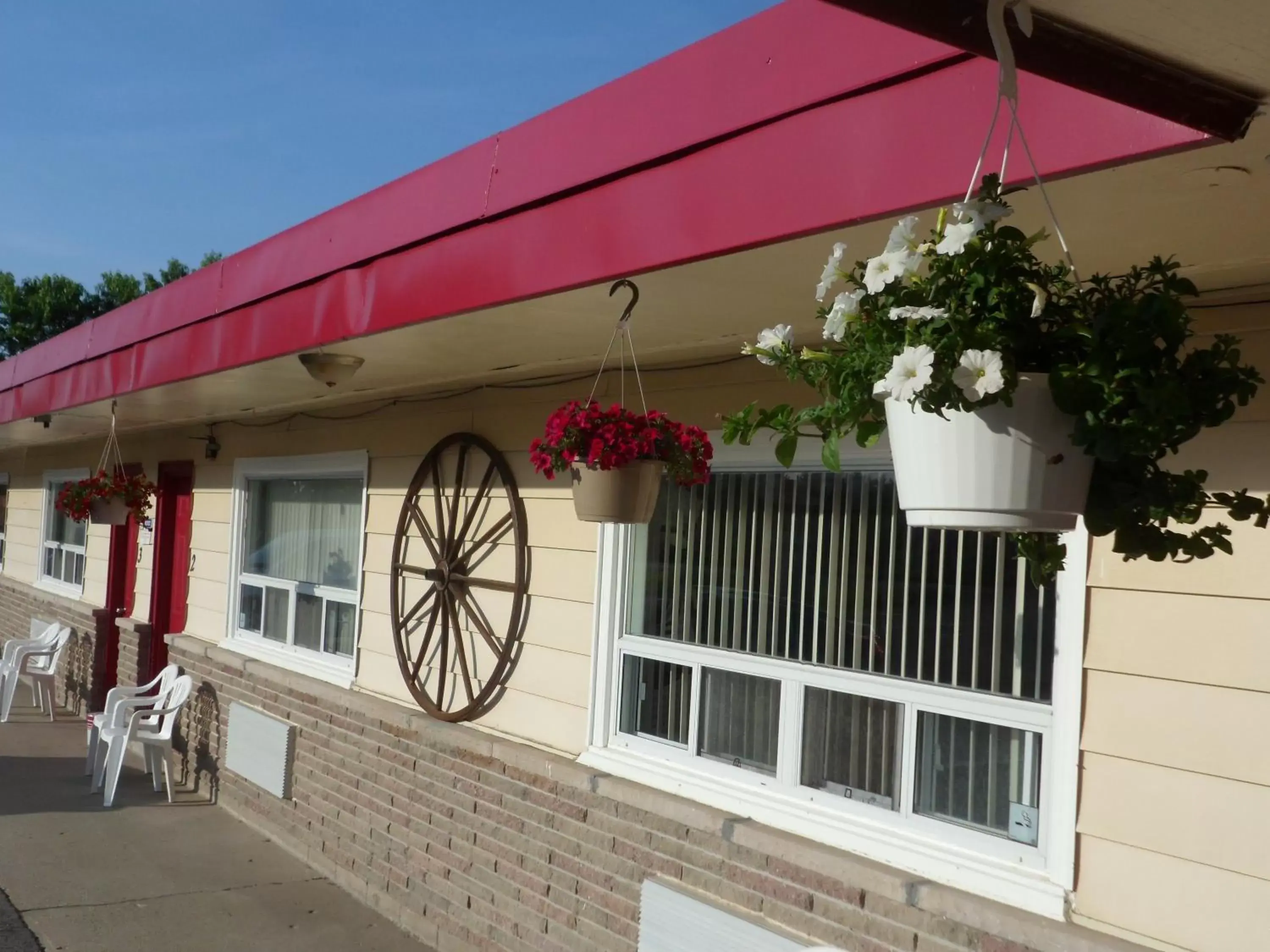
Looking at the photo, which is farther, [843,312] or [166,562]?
[166,562]

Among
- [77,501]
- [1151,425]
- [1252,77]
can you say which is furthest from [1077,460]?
[77,501]

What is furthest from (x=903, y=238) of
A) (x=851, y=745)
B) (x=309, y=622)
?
(x=309, y=622)

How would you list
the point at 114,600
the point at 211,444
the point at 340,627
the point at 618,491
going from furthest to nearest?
the point at 114,600 → the point at 211,444 → the point at 340,627 → the point at 618,491

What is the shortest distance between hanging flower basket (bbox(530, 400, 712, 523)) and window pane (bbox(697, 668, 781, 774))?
3.06 ft

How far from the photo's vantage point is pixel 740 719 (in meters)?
4.28

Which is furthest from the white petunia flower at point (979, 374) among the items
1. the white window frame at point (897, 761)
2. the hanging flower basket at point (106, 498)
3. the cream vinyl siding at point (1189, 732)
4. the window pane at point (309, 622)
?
the hanging flower basket at point (106, 498)

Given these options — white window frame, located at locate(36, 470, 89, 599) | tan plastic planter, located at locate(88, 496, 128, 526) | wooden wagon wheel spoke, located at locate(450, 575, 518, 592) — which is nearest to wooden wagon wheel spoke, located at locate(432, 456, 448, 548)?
wooden wagon wheel spoke, located at locate(450, 575, 518, 592)

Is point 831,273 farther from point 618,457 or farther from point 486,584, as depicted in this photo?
point 486,584

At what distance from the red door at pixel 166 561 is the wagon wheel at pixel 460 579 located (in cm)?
398

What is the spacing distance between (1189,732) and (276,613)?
6166 millimetres

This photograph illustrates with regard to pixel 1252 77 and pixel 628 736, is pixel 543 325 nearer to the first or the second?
pixel 628 736

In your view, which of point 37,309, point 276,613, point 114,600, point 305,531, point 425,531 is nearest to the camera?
point 425,531

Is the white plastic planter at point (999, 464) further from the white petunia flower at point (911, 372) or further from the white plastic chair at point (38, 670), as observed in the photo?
the white plastic chair at point (38, 670)

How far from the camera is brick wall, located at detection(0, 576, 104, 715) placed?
417 inches
